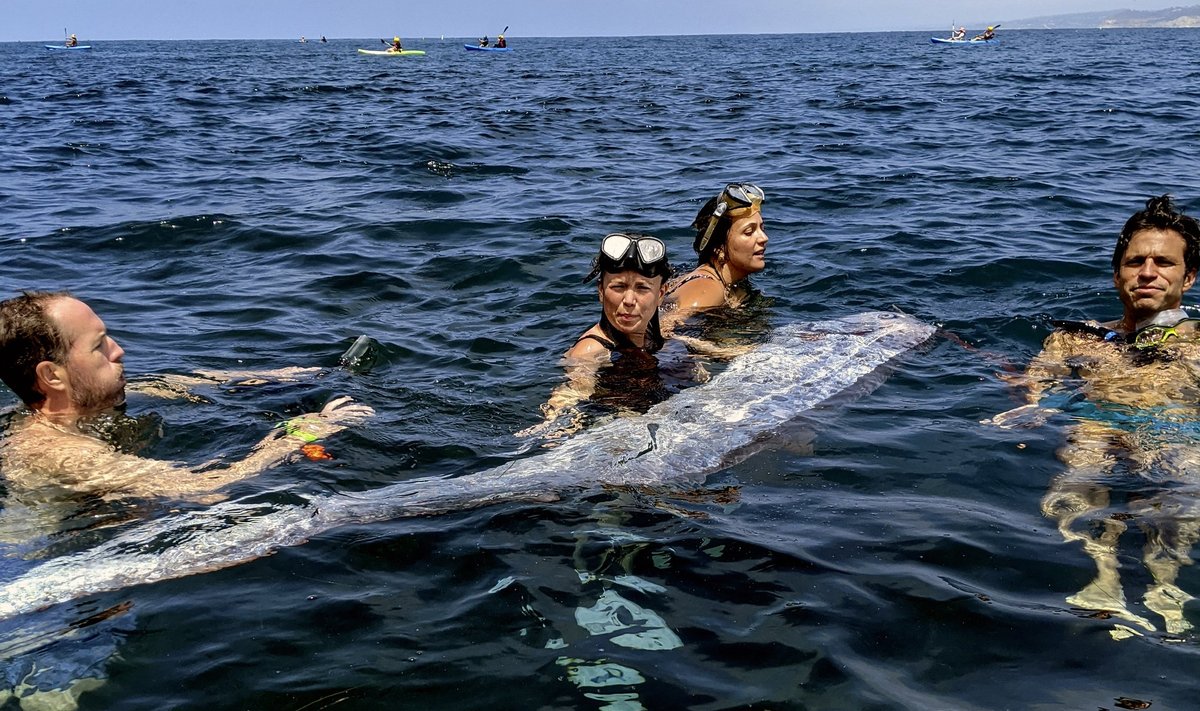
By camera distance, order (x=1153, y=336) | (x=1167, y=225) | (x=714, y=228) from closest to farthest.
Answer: (x=1167, y=225), (x=1153, y=336), (x=714, y=228)

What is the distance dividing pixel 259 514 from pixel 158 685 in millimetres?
1330

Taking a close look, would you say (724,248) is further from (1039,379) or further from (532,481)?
(532,481)

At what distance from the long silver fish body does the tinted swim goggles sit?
0.89 metres

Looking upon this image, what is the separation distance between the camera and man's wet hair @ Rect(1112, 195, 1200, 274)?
21.1ft

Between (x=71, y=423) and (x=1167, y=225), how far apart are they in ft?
22.5

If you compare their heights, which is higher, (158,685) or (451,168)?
(451,168)

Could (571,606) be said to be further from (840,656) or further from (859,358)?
(859,358)

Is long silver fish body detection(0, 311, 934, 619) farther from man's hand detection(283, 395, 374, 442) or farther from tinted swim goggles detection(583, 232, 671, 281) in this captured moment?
tinted swim goggles detection(583, 232, 671, 281)

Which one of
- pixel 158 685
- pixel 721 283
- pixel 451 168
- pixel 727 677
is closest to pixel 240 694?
pixel 158 685

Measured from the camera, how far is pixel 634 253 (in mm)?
6594

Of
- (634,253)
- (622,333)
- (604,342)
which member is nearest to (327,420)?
(604,342)

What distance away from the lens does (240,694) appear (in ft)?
11.7

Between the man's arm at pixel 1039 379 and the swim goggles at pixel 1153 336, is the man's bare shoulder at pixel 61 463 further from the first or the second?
the swim goggles at pixel 1153 336

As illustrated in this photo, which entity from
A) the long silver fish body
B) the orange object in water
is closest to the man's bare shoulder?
the long silver fish body
